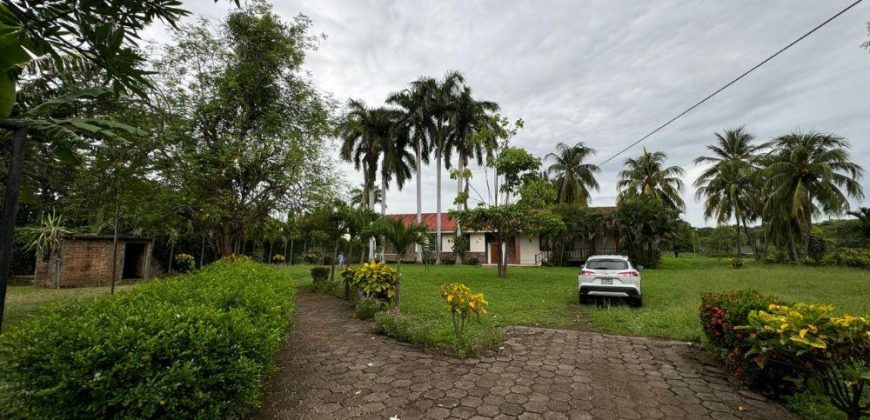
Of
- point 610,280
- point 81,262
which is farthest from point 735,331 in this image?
point 81,262

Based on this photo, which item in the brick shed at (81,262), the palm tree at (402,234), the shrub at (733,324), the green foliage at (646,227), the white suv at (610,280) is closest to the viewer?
the shrub at (733,324)

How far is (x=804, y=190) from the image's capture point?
21.4 m

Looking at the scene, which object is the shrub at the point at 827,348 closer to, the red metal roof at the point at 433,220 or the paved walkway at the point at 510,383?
the paved walkway at the point at 510,383

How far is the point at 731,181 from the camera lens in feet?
86.2

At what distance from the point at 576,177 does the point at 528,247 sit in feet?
26.6

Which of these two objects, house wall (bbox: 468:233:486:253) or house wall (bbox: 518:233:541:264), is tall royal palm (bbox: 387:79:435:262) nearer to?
house wall (bbox: 468:233:486:253)

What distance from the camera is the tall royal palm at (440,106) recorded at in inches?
997

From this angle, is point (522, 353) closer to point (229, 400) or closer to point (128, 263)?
point (229, 400)

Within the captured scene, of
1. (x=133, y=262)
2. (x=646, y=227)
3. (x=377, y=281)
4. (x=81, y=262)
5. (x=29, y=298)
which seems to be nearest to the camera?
(x=377, y=281)

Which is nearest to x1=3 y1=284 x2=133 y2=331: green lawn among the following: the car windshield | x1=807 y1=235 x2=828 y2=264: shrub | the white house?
the car windshield

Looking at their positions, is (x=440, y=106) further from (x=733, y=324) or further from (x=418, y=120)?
(x=733, y=324)

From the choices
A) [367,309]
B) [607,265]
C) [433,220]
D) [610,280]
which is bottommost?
[367,309]

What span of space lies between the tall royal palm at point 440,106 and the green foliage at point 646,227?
41.6ft

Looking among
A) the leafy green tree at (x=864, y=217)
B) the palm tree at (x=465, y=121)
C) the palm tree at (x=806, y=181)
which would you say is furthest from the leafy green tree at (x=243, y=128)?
the leafy green tree at (x=864, y=217)
